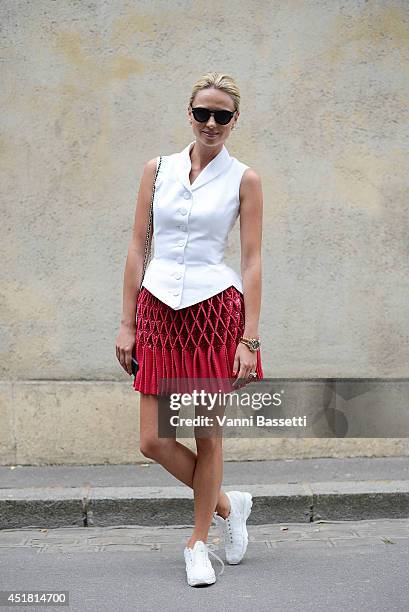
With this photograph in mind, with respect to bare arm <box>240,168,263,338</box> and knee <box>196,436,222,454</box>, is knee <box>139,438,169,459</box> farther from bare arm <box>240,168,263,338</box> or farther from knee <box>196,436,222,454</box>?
bare arm <box>240,168,263,338</box>

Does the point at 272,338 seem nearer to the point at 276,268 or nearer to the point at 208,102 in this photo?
the point at 276,268

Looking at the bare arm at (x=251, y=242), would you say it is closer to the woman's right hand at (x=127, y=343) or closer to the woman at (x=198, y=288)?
the woman at (x=198, y=288)

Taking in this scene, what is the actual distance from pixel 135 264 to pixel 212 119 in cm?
69

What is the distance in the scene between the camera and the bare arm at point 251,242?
4219mm

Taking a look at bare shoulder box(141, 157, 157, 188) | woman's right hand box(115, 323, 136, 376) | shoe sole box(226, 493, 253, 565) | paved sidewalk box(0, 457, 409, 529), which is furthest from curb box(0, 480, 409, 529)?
bare shoulder box(141, 157, 157, 188)

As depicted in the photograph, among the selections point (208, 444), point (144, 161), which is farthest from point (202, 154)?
point (144, 161)

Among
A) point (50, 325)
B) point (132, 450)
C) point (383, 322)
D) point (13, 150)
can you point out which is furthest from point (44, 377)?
point (383, 322)

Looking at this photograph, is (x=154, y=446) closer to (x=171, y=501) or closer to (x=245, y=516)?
(x=245, y=516)

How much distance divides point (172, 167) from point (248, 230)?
421 millimetres

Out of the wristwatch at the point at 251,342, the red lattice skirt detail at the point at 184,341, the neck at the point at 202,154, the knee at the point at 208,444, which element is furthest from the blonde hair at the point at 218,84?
the knee at the point at 208,444

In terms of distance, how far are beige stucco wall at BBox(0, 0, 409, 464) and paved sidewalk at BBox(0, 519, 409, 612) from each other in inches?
48.5

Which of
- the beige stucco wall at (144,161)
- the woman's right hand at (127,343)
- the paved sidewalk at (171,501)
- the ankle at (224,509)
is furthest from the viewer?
the beige stucco wall at (144,161)

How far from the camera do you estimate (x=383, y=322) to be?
21.6ft

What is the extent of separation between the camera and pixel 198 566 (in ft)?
13.9
